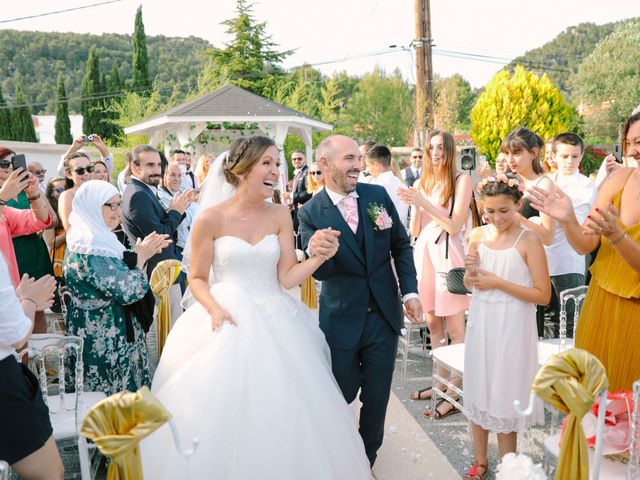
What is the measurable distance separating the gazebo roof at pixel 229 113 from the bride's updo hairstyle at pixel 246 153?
1339cm

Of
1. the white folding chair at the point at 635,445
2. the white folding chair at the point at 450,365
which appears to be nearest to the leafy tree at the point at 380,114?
the white folding chair at the point at 450,365

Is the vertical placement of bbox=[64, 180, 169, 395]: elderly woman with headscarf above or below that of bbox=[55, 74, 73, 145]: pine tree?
below

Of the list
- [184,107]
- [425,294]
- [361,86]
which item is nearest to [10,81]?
[361,86]

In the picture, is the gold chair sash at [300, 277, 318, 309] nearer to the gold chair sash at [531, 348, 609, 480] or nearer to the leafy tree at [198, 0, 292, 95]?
the gold chair sash at [531, 348, 609, 480]

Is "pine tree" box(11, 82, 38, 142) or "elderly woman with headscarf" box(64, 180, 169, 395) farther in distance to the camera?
"pine tree" box(11, 82, 38, 142)

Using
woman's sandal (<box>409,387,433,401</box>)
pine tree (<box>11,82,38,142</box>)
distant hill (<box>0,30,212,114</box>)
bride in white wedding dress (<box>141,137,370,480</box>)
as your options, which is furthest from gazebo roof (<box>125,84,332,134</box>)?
distant hill (<box>0,30,212,114</box>)

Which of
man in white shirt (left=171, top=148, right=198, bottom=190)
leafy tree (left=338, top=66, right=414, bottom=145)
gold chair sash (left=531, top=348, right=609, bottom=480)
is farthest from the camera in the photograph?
leafy tree (left=338, top=66, right=414, bottom=145)

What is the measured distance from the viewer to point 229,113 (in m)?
16.6

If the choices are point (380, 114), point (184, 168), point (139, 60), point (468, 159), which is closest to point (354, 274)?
point (468, 159)

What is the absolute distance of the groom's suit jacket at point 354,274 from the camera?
3.50 metres

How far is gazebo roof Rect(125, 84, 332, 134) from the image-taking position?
53.6 ft

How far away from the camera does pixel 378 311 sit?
11.7 feet

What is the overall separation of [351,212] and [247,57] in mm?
37307

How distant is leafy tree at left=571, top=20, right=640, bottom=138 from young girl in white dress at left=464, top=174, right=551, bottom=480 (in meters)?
39.5
